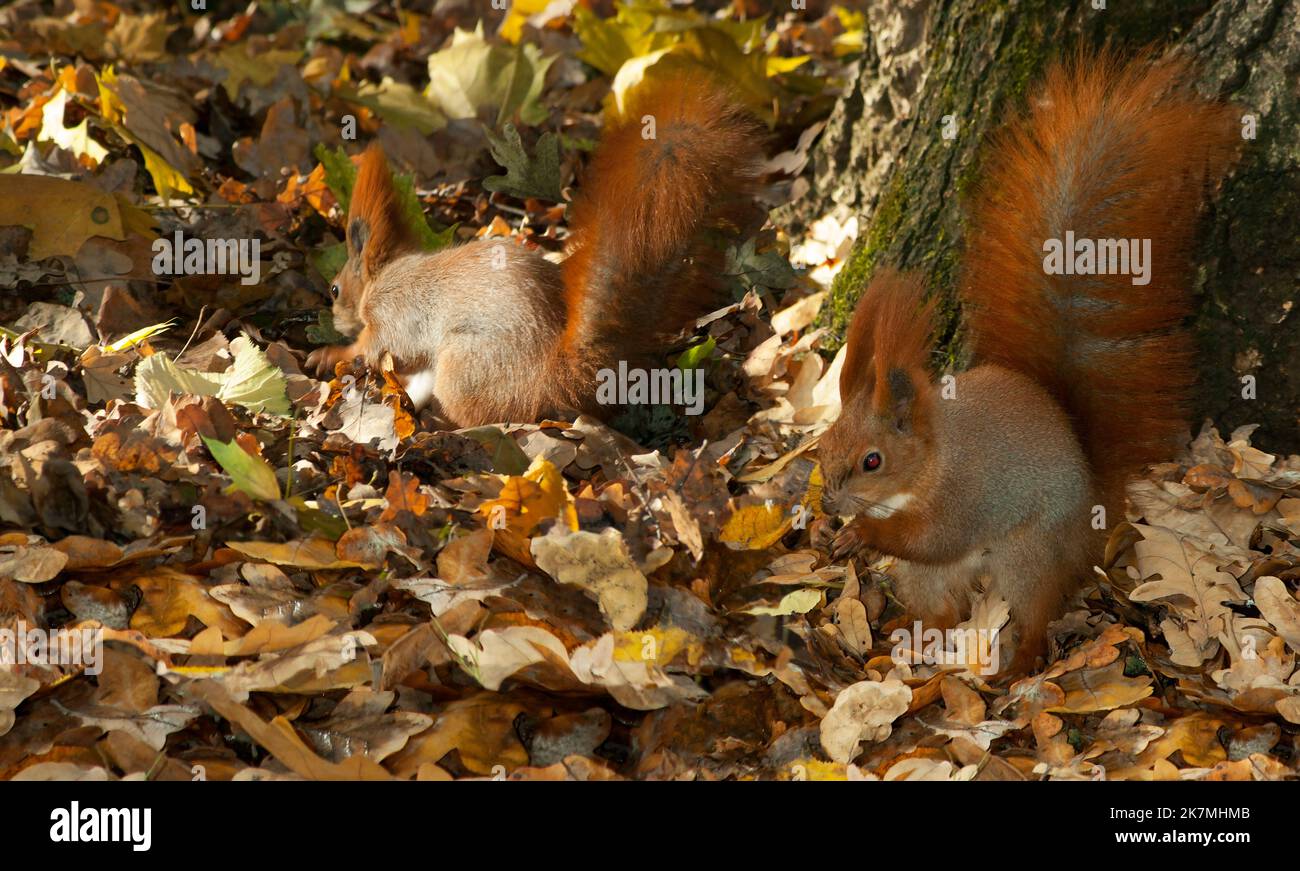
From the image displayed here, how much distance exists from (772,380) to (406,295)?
95cm

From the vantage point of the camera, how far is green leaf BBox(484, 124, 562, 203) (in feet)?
11.1

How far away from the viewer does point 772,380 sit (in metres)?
3.08

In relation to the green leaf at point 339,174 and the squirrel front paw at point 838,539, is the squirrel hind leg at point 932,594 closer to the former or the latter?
the squirrel front paw at point 838,539

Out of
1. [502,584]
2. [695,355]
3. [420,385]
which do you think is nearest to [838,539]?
[695,355]

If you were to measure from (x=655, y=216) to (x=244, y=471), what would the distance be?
1.01 metres

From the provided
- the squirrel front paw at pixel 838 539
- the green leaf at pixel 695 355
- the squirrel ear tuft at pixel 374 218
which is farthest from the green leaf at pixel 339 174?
the squirrel front paw at pixel 838 539

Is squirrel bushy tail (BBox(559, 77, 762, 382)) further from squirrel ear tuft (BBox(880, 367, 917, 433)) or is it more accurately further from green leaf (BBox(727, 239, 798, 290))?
squirrel ear tuft (BBox(880, 367, 917, 433))

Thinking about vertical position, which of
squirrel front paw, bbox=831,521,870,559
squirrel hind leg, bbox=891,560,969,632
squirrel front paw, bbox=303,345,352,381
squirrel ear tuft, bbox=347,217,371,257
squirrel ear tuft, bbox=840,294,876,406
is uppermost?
squirrel ear tuft, bbox=347,217,371,257

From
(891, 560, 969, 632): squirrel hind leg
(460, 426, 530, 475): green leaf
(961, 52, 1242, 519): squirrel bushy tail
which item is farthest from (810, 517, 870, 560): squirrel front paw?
(460, 426, 530, 475): green leaf

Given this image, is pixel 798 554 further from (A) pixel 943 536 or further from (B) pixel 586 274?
(B) pixel 586 274

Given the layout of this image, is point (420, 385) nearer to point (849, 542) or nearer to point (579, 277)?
point (579, 277)

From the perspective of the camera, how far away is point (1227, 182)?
8.75 feet

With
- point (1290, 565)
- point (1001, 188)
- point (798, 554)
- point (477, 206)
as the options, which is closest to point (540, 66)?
point (477, 206)

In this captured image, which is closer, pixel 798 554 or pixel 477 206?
pixel 798 554
